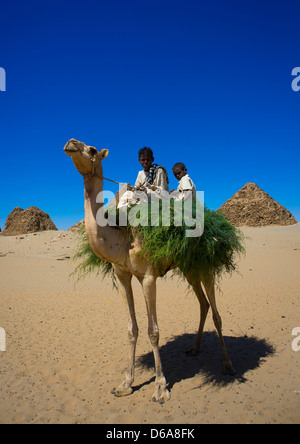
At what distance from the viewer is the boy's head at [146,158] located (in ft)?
15.2

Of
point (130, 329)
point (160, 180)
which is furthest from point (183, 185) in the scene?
point (130, 329)

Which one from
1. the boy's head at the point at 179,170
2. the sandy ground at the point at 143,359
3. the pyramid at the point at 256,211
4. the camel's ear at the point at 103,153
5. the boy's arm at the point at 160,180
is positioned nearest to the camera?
the camel's ear at the point at 103,153

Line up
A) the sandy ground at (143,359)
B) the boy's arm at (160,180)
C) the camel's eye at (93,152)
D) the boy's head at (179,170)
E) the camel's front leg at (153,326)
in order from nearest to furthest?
1. the camel's eye at (93,152)
2. the sandy ground at (143,359)
3. the camel's front leg at (153,326)
4. the boy's arm at (160,180)
5. the boy's head at (179,170)

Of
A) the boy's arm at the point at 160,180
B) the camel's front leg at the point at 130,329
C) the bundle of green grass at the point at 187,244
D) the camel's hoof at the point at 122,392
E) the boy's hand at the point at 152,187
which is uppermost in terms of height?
the boy's arm at the point at 160,180

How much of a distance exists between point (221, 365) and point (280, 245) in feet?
74.7

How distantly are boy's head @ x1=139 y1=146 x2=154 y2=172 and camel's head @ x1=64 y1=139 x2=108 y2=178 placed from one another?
2.99 feet

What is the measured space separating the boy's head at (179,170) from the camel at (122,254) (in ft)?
4.63

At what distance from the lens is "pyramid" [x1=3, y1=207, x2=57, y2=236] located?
151 feet

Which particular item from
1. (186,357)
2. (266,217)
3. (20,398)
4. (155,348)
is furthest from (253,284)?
(266,217)

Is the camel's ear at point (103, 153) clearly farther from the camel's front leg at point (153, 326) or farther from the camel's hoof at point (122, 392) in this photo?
the camel's hoof at point (122, 392)

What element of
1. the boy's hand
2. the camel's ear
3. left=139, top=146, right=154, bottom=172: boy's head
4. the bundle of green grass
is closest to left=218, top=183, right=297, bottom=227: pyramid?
the bundle of green grass

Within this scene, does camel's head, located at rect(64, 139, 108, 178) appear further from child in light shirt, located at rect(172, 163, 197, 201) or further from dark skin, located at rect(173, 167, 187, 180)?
dark skin, located at rect(173, 167, 187, 180)

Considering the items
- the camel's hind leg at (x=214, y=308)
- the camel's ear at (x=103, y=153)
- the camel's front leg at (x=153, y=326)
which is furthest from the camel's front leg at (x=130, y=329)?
the camel's ear at (x=103, y=153)
